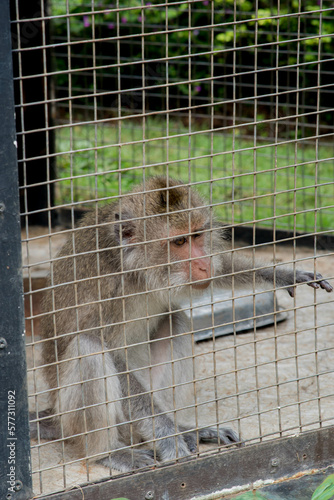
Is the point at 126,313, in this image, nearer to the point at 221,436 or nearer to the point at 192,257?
the point at 192,257

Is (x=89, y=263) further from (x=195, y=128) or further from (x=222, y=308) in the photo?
(x=195, y=128)

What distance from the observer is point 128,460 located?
396 cm

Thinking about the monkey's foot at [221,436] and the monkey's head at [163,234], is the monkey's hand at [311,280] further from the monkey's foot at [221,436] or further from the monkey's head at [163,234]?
the monkey's foot at [221,436]

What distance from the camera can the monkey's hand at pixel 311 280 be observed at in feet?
13.0

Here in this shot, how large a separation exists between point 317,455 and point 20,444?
1.65 meters

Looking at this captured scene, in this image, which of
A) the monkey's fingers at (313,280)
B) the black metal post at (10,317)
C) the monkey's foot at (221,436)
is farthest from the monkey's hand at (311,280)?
the black metal post at (10,317)

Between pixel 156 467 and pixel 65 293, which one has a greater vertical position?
pixel 65 293

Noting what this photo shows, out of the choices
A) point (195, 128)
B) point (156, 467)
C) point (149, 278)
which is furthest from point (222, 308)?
point (195, 128)

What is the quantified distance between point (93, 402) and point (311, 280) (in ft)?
4.72

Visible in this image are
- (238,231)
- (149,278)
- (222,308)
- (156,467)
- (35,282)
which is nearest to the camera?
(156,467)

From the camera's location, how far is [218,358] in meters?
5.45

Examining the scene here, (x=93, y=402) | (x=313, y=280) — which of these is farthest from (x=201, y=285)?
(x=93, y=402)

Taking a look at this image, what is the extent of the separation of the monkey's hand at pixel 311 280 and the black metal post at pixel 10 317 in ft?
5.47

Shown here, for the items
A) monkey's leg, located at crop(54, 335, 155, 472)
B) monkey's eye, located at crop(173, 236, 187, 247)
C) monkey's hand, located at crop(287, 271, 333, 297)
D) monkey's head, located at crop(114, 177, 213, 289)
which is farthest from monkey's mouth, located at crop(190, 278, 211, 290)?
monkey's leg, located at crop(54, 335, 155, 472)
